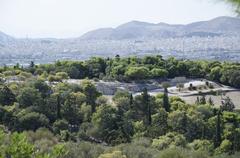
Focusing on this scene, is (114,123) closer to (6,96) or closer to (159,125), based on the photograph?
(159,125)

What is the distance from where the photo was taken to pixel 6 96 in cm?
2623

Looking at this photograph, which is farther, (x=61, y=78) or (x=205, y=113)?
(x=61, y=78)

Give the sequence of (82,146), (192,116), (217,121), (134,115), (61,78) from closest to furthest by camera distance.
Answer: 1. (82,146)
2. (217,121)
3. (192,116)
4. (134,115)
5. (61,78)

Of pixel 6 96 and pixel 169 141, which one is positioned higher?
pixel 6 96

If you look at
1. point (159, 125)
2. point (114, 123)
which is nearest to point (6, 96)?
point (114, 123)

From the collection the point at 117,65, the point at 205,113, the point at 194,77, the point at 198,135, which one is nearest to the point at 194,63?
the point at 194,77

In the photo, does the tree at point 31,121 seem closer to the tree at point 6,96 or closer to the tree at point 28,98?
the tree at point 28,98

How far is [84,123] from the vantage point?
74.9ft

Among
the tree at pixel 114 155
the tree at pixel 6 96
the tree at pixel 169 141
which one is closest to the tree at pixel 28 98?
the tree at pixel 6 96

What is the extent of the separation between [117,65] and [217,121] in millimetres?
21882

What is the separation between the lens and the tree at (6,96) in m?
26.1

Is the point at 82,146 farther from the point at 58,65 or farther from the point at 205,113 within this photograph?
the point at 58,65

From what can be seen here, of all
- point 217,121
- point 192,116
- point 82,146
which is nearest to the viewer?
point 82,146

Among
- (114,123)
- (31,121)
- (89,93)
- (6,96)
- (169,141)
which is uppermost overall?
(6,96)
